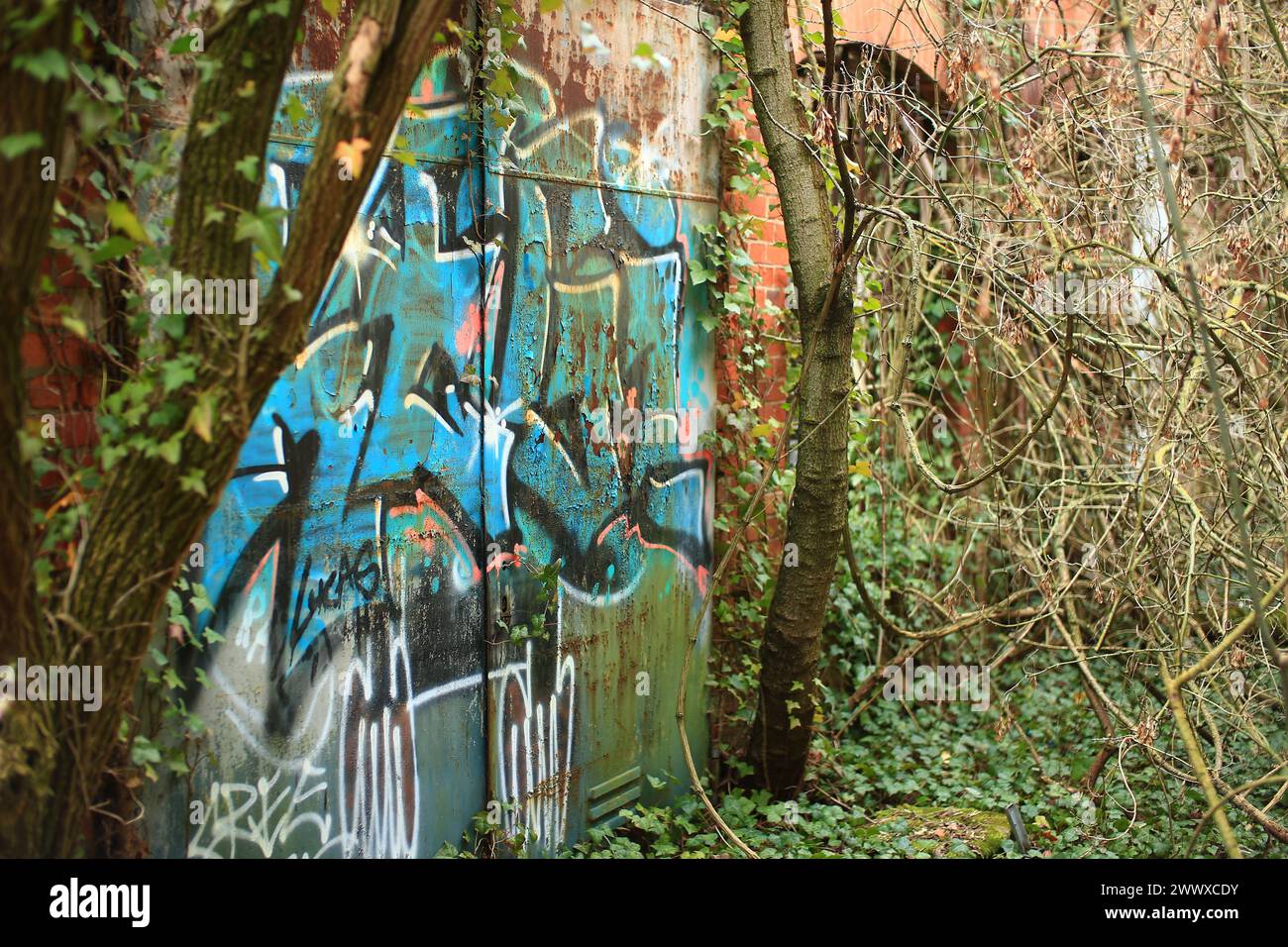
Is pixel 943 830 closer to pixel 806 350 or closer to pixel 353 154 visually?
pixel 806 350

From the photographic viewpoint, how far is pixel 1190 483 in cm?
518

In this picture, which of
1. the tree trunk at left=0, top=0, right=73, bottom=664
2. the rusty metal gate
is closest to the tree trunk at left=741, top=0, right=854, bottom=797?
the rusty metal gate

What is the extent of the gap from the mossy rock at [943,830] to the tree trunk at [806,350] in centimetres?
65

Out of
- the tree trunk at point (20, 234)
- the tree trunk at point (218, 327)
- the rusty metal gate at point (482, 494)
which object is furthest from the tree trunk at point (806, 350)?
the tree trunk at point (20, 234)

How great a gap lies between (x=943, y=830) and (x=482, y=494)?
2.40 meters

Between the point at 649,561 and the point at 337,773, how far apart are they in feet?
5.88

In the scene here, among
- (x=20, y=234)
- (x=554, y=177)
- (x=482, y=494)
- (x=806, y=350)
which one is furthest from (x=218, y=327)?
(x=806, y=350)

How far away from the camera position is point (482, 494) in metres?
3.88

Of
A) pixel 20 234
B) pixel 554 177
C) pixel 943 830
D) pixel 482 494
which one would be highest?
pixel 554 177

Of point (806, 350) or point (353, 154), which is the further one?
point (806, 350)

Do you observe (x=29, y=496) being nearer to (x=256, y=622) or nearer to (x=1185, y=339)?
(x=256, y=622)

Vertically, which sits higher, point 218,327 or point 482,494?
point 218,327

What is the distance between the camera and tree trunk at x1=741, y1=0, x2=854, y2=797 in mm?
4219
